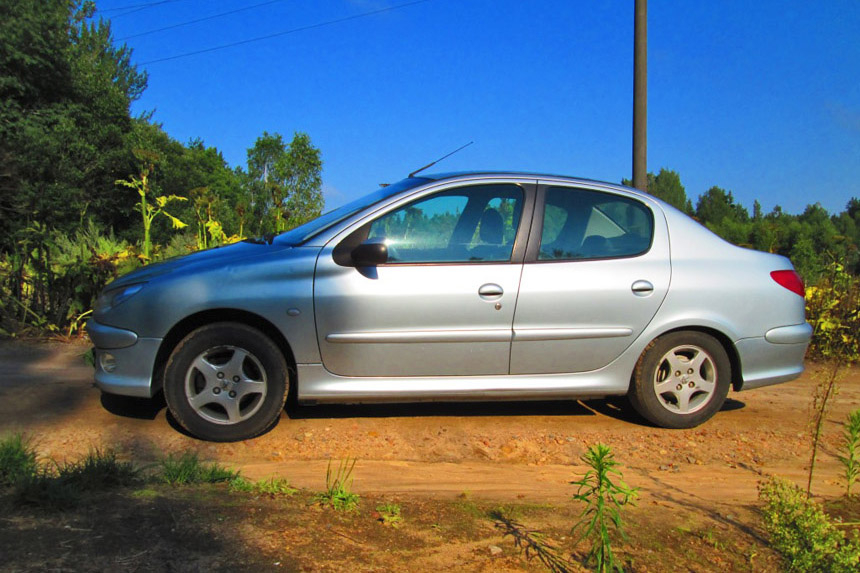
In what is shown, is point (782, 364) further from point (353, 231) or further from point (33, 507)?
point (33, 507)

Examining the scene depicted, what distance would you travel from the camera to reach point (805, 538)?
2.38 meters

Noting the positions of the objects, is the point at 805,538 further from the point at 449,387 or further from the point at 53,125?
the point at 53,125

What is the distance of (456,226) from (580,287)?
0.94 meters

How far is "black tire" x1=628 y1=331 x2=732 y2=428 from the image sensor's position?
15.9 ft

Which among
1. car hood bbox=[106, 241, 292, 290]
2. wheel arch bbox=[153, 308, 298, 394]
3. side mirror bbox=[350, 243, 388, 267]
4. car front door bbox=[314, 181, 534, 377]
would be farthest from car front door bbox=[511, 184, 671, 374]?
car hood bbox=[106, 241, 292, 290]

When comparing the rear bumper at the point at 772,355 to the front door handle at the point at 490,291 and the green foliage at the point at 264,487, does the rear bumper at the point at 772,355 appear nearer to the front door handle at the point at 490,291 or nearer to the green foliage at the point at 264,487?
the front door handle at the point at 490,291

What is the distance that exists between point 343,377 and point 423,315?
0.66 metres

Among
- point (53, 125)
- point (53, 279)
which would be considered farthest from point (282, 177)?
point (53, 279)

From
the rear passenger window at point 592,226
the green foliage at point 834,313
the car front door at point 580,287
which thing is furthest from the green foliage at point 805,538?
the green foliage at point 834,313

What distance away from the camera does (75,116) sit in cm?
2864

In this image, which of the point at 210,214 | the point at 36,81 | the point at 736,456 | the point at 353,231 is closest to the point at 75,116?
the point at 36,81

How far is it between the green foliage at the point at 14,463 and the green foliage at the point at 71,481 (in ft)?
0.13

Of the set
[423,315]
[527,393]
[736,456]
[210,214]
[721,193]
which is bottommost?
[736,456]

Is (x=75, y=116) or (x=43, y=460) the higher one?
(x=75, y=116)
